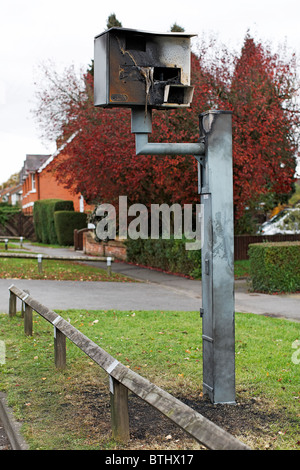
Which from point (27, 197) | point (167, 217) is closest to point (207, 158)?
point (167, 217)

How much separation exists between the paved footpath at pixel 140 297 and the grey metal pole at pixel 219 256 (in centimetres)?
542

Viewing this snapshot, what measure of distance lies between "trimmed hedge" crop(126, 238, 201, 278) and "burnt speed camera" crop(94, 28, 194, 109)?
12.1 meters

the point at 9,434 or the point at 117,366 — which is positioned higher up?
the point at 117,366

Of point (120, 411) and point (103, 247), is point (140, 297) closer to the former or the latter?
point (120, 411)

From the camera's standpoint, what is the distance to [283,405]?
18.0ft

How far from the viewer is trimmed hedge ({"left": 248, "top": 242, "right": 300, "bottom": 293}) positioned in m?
13.9

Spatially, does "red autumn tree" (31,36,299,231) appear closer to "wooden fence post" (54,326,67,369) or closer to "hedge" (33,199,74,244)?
"wooden fence post" (54,326,67,369)

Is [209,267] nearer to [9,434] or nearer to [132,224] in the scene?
[9,434]

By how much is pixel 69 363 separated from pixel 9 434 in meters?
2.23

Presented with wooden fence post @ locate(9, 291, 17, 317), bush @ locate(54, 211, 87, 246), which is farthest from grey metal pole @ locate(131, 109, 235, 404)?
bush @ locate(54, 211, 87, 246)

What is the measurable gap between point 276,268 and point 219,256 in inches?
349

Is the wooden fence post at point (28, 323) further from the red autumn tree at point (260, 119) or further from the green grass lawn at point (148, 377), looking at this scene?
the red autumn tree at point (260, 119)

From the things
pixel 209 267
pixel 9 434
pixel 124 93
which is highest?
Result: pixel 124 93
